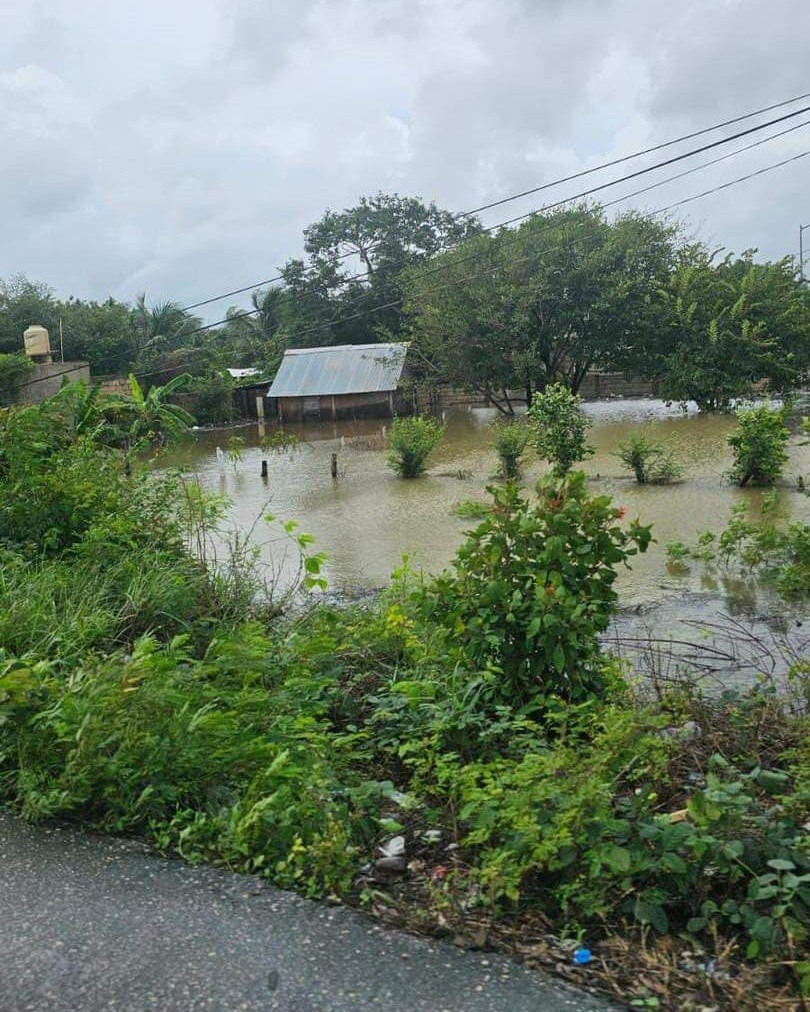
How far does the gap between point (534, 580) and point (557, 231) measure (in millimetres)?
28397

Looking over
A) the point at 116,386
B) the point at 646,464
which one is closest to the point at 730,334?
the point at 646,464

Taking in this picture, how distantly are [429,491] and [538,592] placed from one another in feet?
48.7

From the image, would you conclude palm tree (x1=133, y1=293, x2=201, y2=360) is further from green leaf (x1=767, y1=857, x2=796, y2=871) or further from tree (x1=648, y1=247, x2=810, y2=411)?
green leaf (x1=767, y1=857, x2=796, y2=871)

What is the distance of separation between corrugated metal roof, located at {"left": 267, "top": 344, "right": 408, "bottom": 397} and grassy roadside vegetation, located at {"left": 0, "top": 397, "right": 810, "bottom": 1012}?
31.7 metres

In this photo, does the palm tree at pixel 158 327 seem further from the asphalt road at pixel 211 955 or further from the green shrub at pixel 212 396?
the asphalt road at pixel 211 955

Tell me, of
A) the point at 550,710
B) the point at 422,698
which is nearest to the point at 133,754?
the point at 422,698

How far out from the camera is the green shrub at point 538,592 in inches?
175

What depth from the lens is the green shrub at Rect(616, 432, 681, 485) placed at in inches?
719

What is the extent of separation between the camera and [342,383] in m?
38.0

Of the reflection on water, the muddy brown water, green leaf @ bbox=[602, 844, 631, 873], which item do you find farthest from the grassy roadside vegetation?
the reflection on water

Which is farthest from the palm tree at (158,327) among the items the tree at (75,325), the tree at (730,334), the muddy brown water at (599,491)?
the tree at (730,334)

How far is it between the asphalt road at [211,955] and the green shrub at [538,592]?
6.06 feet

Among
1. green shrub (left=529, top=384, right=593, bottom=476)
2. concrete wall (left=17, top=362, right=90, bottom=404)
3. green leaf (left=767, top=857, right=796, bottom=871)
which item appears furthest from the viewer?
concrete wall (left=17, top=362, right=90, bottom=404)

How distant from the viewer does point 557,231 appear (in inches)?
1218
